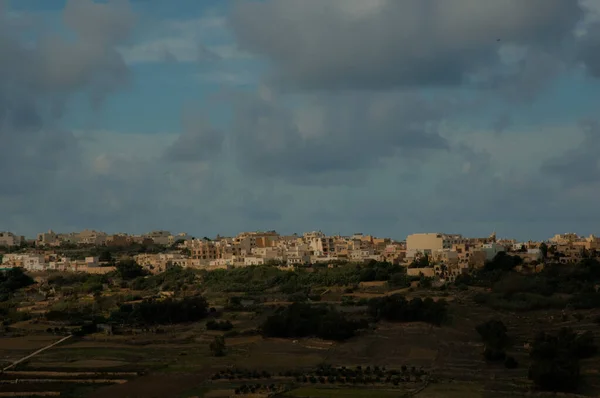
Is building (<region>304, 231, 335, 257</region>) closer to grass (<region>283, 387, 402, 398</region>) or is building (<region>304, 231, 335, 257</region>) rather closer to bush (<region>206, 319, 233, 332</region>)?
bush (<region>206, 319, 233, 332</region>)

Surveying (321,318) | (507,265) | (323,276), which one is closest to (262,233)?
(323,276)

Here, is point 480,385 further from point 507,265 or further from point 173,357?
point 507,265

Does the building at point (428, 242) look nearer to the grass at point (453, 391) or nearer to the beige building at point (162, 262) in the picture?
the beige building at point (162, 262)

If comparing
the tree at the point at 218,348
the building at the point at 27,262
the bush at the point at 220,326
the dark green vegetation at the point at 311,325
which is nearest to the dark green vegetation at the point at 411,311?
the dark green vegetation at the point at 311,325

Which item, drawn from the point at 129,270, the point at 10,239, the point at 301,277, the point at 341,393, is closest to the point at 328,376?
the point at 341,393

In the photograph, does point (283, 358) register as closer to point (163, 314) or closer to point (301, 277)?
point (163, 314)

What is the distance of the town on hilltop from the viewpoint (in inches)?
3979

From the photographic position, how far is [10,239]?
192 meters

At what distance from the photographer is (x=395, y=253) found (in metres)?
121

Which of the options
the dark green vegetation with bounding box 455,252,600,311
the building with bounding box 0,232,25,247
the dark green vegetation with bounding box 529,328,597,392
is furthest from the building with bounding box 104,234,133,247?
the dark green vegetation with bounding box 529,328,597,392

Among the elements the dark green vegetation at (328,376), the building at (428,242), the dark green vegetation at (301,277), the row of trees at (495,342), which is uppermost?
the building at (428,242)

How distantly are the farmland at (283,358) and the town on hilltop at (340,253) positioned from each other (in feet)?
77.6

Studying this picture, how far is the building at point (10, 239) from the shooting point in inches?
7456

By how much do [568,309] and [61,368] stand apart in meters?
36.5
